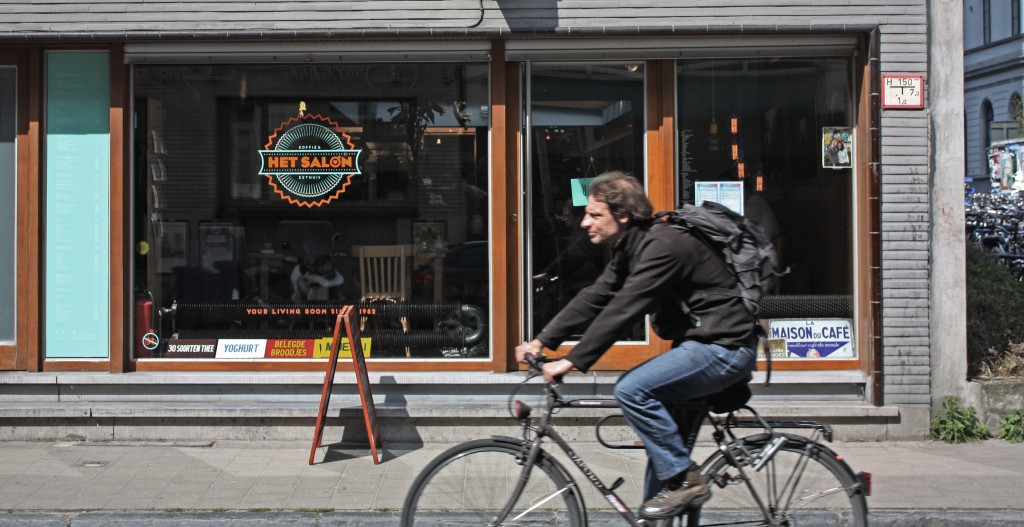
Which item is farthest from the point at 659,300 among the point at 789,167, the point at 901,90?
the point at 901,90

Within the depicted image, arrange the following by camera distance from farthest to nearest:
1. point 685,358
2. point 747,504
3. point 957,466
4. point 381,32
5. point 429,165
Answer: point 429,165 → point 381,32 → point 957,466 → point 747,504 → point 685,358

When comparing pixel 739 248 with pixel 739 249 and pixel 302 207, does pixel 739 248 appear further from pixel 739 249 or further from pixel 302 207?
pixel 302 207

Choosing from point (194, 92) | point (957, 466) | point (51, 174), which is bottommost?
point (957, 466)

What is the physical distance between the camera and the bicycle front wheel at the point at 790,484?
14.6 feet

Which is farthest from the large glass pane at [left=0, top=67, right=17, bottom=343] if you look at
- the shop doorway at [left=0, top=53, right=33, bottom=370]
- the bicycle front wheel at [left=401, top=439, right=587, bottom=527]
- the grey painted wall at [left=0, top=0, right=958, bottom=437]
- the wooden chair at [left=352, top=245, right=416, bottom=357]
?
the bicycle front wheel at [left=401, top=439, right=587, bottom=527]

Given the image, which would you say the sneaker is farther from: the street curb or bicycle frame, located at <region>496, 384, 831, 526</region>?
the street curb

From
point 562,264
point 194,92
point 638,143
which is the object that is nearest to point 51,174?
point 194,92

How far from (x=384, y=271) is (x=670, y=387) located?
4.27 meters

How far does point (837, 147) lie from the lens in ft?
25.9

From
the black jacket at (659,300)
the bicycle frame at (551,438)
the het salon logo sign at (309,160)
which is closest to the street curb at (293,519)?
the bicycle frame at (551,438)

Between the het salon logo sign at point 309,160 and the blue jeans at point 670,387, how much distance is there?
4.35 metres

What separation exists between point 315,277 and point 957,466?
504 centimetres

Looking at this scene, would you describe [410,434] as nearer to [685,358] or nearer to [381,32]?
[381,32]

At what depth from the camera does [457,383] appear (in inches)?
302
